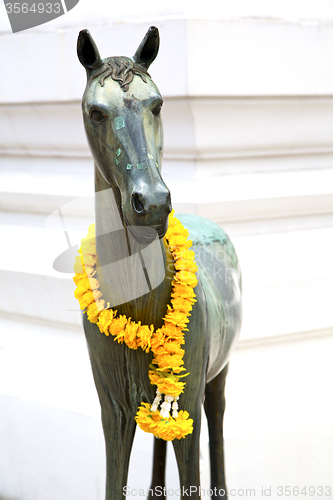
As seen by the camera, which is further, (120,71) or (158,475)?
(158,475)

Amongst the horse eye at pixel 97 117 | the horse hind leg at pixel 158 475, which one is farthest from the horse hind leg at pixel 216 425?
the horse eye at pixel 97 117

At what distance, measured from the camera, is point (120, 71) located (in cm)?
112

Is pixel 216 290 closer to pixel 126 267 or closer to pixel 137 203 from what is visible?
pixel 126 267

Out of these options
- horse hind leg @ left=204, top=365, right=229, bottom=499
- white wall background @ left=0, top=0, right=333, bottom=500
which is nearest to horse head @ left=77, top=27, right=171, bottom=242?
horse hind leg @ left=204, top=365, right=229, bottom=499

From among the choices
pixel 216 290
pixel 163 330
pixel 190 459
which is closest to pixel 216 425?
pixel 190 459

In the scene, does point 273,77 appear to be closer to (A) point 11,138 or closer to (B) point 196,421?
(A) point 11,138

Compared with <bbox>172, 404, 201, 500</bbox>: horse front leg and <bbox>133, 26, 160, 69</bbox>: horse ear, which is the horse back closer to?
<bbox>172, 404, 201, 500</bbox>: horse front leg

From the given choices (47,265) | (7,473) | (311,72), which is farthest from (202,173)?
(7,473)

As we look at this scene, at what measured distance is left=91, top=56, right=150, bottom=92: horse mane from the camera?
110 cm

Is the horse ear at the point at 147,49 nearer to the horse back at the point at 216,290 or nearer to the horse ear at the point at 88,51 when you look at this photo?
the horse ear at the point at 88,51

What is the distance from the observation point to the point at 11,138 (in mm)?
2734

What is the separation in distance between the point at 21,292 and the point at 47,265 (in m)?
0.21

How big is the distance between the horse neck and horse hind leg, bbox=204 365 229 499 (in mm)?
699

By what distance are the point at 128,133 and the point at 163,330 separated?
48cm
